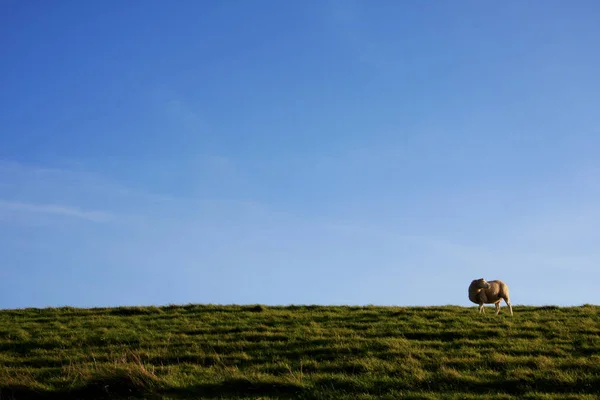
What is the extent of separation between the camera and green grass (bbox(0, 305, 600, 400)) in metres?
11.9

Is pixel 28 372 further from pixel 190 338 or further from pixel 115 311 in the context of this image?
pixel 115 311

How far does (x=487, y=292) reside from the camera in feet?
75.5

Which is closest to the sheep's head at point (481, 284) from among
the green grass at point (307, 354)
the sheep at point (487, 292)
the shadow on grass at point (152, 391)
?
the sheep at point (487, 292)

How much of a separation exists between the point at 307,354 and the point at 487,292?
10902 mm

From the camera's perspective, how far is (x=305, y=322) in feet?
67.3

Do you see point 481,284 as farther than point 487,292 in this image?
No

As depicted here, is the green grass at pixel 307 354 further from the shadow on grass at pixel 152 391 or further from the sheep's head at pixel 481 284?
the sheep's head at pixel 481 284

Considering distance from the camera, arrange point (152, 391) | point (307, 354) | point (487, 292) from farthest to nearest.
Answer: point (487, 292)
point (307, 354)
point (152, 391)

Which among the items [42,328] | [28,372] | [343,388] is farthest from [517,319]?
[42,328]

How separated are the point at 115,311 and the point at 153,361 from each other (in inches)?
424

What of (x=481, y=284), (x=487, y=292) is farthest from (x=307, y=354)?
(x=487, y=292)

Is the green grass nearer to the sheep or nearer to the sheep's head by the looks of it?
the sheep

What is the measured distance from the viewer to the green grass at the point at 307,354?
1193cm

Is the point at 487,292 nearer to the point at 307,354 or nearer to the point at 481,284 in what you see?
the point at 481,284
